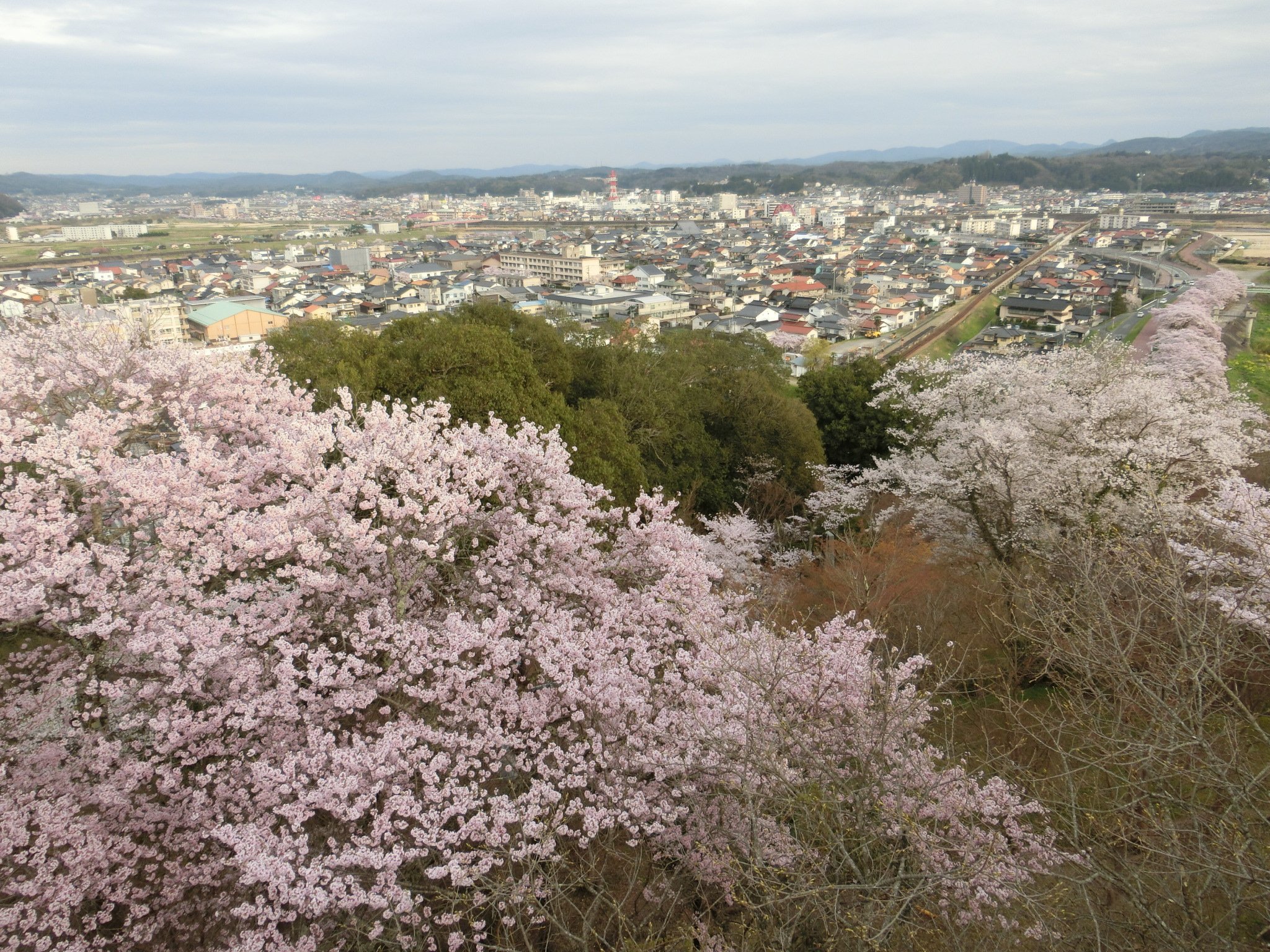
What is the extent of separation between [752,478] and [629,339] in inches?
209

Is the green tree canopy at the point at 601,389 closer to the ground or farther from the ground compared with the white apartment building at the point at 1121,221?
closer to the ground

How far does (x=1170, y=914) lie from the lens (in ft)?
13.9

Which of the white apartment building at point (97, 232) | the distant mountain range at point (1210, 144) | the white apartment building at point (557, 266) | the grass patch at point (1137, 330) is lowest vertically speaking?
the grass patch at point (1137, 330)

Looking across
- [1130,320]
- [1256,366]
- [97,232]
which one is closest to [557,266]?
[1130,320]

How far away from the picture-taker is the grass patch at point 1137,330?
2800 cm

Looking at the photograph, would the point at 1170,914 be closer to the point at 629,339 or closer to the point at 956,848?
the point at 956,848

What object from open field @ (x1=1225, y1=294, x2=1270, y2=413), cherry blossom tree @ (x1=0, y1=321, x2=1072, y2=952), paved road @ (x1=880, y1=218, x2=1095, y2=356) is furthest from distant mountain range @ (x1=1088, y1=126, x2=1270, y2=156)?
cherry blossom tree @ (x1=0, y1=321, x2=1072, y2=952)

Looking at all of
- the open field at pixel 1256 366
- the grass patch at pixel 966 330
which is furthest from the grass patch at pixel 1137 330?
the grass patch at pixel 966 330

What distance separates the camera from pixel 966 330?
38.9 meters

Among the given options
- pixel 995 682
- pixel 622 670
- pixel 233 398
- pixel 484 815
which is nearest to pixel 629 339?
pixel 233 398

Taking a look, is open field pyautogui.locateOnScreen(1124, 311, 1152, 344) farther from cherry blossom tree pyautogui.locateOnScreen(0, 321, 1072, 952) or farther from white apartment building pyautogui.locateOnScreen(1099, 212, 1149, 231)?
white apartment building pyautogui.locateOnScreen(1099, 212, 1149, 231)

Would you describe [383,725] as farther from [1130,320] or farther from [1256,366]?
[1130,320]

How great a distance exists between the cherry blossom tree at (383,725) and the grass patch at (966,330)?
27.6 m

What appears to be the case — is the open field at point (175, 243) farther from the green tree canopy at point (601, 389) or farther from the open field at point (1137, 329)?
the open field at point (1137, 329)
